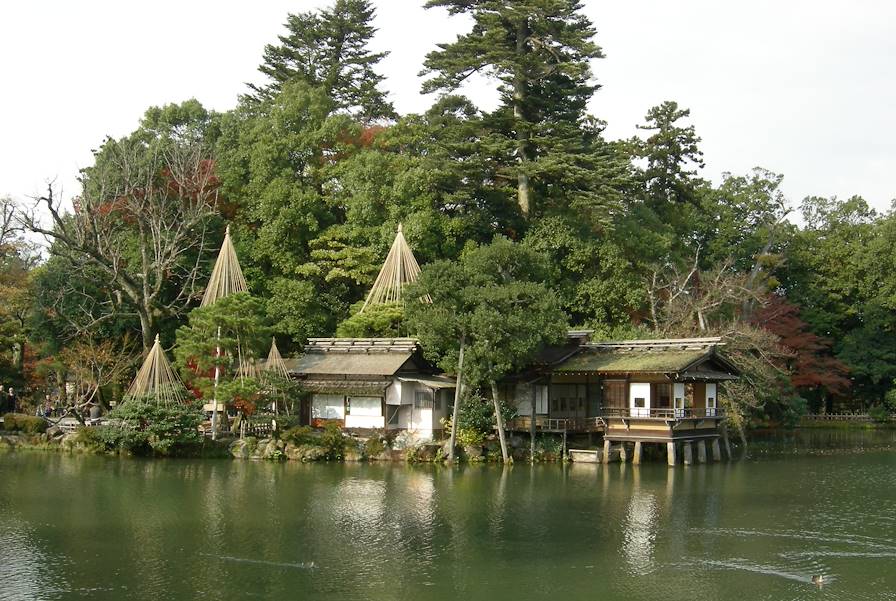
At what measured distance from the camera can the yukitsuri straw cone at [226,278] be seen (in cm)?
4000

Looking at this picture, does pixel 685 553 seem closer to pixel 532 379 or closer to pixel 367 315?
pixel 532 379

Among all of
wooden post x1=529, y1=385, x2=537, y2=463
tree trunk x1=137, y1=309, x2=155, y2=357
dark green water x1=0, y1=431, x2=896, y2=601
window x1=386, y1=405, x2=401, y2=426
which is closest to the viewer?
dark green water x1=0, y1=431, x2=896, y2=601

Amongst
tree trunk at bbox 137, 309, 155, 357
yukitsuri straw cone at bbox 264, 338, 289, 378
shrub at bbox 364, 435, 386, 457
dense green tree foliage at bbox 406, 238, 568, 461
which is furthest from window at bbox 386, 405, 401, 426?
tree trunk at bbox 137, 309, 155, 357

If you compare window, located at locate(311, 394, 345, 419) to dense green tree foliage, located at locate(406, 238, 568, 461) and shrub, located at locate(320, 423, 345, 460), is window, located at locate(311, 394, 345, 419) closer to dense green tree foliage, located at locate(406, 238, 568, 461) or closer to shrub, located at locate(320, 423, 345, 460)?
shrub, located at locate(320, 423, 345, 460)

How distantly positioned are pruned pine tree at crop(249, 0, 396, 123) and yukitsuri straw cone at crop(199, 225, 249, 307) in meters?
22.5

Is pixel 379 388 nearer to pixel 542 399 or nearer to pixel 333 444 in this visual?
pixel 333 444

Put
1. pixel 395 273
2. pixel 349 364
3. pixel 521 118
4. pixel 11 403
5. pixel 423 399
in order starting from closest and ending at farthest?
pixel 423 399
pixel 349 364
pixel 395 273
pixel 521 118
pixel 11 403

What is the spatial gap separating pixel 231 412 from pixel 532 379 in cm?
1438

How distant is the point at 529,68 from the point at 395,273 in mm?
13522

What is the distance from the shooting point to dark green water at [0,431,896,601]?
17.3 m

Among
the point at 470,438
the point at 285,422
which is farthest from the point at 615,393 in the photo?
the point at 285,422

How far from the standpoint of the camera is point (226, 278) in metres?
40.3

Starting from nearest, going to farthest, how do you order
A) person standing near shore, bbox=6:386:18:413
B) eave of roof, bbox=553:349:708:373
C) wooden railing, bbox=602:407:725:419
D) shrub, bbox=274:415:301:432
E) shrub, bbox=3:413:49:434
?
eave of roof, bbox=553:349:708:373 → wooden railing, bbox=602:407:725:419 → shrub, bbox=274:415:301:432 → shrub, bbox=3:413:49:434 → person standing near shore, bbox=6:386:18:413

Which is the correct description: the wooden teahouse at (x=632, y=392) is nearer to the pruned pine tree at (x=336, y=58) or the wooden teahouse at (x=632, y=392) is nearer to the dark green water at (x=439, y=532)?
the dark green water at (x=439, y=532)
